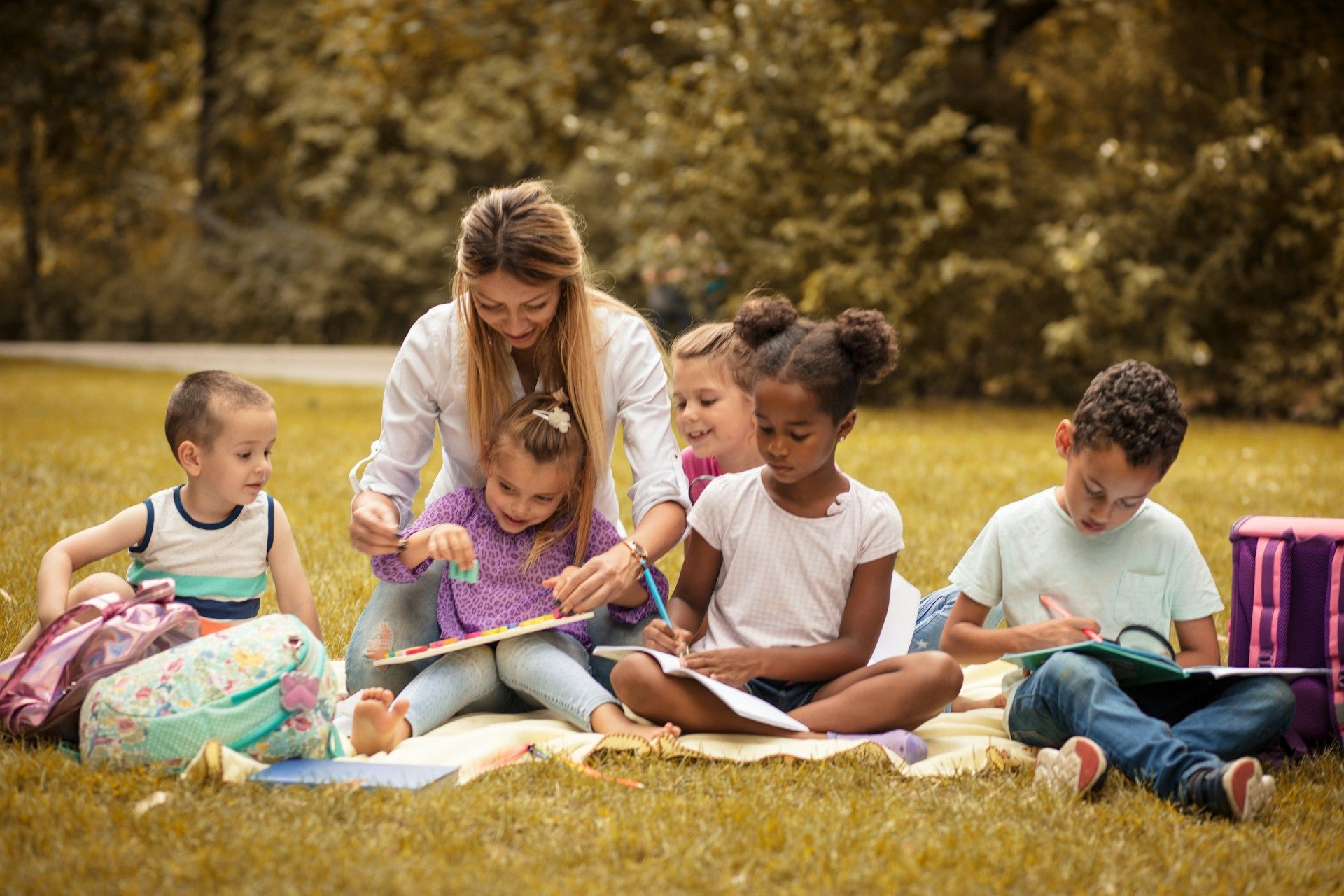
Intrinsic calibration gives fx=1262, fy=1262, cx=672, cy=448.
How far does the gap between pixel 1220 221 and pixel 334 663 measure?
9.70 meters

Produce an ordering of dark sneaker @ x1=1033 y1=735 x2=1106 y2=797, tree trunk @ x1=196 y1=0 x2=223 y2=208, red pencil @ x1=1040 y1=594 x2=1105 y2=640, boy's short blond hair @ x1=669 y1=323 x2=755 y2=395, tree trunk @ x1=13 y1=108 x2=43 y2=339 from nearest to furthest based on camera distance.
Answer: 1. dark sneaker @ x1=1033 y1=735 x2=1106 y2=797
2. red pencil @ x1=1040 y1=594 x2=1105 y2=640
3. boy's short blond hair @ x1=669 y1=323 x2=755 y2=395
4. tree trunk @ x1=13 y1=108 x2=43 y2=339
5. tree trunk @ x1=196 y1=0 x2=223 y2=208

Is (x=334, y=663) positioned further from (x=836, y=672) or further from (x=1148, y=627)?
(x=1148, y=627)

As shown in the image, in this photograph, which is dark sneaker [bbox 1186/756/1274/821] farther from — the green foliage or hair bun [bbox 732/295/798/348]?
the green foliage

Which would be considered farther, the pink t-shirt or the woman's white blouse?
the pink t-shirt

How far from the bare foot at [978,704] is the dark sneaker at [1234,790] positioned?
0.91 metres

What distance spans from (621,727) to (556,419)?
2.57 feet

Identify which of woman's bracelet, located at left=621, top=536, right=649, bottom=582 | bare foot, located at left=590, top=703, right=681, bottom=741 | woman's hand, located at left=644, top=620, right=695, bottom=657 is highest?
woman's bracelet, located at left=621, top=536, right=649, bottom=582

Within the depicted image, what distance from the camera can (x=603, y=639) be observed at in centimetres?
336

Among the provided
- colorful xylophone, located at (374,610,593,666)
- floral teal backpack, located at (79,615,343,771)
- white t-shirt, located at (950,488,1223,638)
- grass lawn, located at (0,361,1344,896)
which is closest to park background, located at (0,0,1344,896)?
grass lawn, located at (0,361,1344,896)

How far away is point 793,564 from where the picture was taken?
3.16 meters

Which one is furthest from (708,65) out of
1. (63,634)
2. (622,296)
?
(63,634)

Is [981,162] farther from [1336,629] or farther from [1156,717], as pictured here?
[1156,717]

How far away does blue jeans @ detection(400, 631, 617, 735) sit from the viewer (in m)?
3.06

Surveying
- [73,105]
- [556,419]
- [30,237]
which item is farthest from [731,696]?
[30,237]
